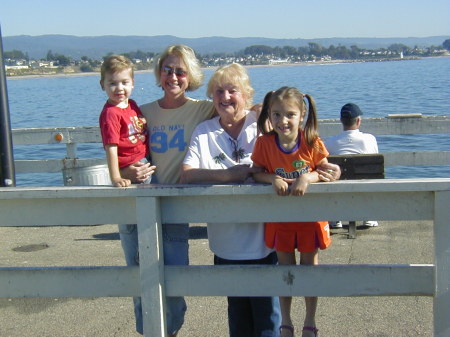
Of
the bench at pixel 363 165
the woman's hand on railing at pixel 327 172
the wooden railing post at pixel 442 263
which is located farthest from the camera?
the bench at pixel 363 165

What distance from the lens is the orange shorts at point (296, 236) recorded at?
3.88m

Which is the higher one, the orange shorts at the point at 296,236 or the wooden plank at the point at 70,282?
the orange shorts at the point at 296,236

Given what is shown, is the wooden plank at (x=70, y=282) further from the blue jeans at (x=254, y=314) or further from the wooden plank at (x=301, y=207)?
the blue jeans at (x=254, y=314)

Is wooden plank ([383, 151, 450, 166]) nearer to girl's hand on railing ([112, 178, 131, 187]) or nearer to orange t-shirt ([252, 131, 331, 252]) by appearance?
orange t-shirt ([252, 131, 331, 252])

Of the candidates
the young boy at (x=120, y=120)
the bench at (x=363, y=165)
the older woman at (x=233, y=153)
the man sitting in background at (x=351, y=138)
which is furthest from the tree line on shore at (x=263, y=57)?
the older woman at (x=233, y=153)

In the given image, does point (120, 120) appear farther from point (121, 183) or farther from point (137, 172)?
point (121, 183)

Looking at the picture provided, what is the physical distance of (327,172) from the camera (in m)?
3.57

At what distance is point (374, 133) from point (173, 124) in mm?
6405

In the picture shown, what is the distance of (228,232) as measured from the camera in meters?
3.95

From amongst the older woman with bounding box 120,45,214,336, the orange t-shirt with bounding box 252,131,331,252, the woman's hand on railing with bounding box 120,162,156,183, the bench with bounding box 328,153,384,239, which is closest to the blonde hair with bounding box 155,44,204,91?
the older woman with bounding box 120,45,214,336

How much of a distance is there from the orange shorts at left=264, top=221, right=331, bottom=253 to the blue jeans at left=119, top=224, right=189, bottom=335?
1.65ft

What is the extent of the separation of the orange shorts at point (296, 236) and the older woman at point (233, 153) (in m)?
0.08

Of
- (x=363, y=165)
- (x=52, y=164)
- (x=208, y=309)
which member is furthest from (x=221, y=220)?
(x=52, y=164)

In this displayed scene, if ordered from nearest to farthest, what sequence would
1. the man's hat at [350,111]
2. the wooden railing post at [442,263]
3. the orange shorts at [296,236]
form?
the wooden railing post at [442,263] < the orange shorts at [296,236] < the man's hat at [350,111]
